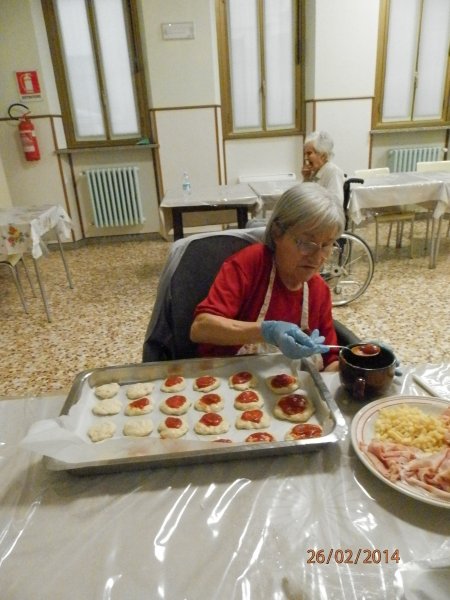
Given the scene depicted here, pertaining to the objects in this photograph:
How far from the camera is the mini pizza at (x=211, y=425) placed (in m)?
0.82

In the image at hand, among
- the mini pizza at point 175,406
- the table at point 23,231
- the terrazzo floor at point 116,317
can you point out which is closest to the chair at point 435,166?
the terrazzo floor at point 116,317

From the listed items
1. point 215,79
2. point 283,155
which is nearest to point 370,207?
point 283,155

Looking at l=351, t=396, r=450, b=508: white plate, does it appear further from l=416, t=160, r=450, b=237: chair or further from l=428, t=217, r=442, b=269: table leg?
l=416, t=160, r=450, b=237: chair

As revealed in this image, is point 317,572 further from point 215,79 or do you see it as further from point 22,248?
point 215,79

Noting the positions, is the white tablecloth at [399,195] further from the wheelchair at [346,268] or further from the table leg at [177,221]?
the table leg at [177,221]

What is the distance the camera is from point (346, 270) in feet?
10.1

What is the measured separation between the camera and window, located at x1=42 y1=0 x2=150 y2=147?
4.20 metres

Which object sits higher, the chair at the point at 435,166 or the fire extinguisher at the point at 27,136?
the fire extinguisher at the point at 27,136

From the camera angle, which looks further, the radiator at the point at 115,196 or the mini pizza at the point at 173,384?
the radiator at the point at 115,196

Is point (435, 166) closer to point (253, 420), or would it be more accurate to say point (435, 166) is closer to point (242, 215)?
point (242, 215)

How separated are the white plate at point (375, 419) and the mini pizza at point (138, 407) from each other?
1.33 feet

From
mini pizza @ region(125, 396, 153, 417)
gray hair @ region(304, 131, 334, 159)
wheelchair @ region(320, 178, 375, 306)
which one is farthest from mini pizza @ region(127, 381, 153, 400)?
gray hair @ region(304, 131, 334, 159)

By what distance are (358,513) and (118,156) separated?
15.1 feet

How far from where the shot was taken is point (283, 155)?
4879 millimetres
